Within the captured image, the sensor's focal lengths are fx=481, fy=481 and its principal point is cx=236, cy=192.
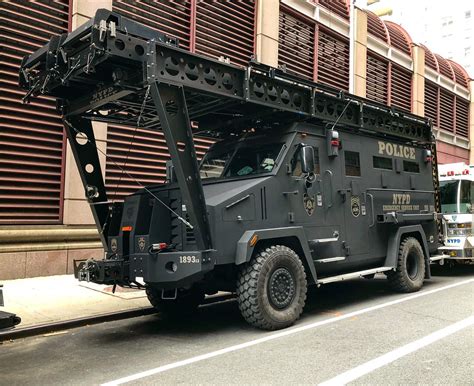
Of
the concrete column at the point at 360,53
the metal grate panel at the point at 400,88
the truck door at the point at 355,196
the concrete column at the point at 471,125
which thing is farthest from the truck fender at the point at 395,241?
the concrete column at the point at 471,125

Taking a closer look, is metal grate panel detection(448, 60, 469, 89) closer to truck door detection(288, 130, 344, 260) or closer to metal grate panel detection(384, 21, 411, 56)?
metal grate panel detection(384, 21, 411, 56)

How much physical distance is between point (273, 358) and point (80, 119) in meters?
4.31

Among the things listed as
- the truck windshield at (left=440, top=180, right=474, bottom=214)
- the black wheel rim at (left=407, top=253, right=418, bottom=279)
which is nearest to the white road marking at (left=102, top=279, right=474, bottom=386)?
the black wheel rim at (left=407, top=253, right=418, bottom=279)

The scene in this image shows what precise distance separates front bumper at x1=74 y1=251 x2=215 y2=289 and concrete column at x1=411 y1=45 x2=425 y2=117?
1919cm

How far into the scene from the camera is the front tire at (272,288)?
5.88 metres

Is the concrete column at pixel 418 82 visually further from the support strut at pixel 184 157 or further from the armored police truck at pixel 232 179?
the support strut at pixel 184 157

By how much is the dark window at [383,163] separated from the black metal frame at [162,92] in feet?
2.47

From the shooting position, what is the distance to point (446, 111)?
25203 millimetres

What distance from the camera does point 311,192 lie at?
7.08 meters

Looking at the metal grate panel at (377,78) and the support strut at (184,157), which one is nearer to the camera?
the support strut at (184,157)

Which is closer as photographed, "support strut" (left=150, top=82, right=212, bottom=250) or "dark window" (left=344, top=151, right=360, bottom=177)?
"support strut" (left=150, top=82, right=212, bottom=250)

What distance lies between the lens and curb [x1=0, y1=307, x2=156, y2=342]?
6051 mm

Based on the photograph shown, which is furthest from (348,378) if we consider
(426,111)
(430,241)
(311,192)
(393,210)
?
(426,111)

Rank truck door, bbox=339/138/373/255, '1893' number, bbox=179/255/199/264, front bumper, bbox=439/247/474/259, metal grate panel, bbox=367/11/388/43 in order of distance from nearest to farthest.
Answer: '1893' number, bbox=179/255/199/264, truck door, bbox=339/138/373/255, front bumper, bbox=439/247/474/259, metal grate panel, bbox=367/11/388/43
